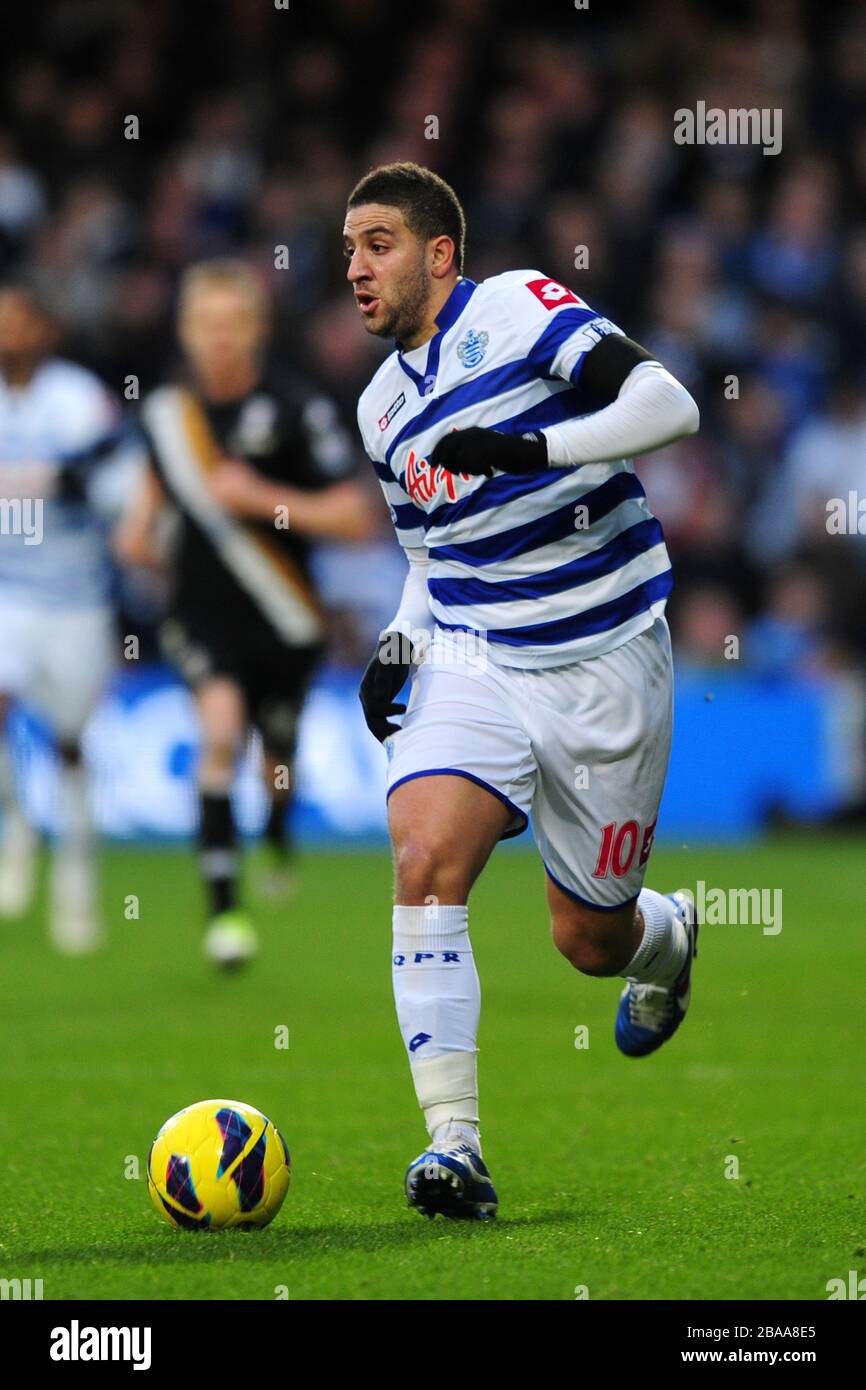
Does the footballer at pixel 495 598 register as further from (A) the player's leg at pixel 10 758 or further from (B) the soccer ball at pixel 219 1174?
(A) the player's leg at pixel 10 758

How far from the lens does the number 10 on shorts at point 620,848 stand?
4980mm

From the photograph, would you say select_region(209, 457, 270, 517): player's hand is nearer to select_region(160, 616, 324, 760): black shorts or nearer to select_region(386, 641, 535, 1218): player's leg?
select_region(160, 616, 324, 760): black shorts

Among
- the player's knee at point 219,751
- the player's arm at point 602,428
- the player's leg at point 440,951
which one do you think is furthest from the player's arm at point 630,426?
the player's knee at point 219,751

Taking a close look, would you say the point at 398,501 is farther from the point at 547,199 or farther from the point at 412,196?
the point at 547,199

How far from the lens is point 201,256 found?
1695 centimetres

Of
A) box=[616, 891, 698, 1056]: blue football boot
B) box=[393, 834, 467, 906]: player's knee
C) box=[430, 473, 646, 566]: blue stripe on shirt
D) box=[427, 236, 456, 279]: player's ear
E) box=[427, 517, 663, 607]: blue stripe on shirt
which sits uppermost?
box=[427, 236, 456, 279]: player's ear

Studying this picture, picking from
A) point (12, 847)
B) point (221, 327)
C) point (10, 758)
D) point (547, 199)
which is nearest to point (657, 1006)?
point (221, 327)

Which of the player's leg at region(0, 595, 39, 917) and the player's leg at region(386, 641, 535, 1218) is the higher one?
the player's leg at region(0, 595, 39, 917)

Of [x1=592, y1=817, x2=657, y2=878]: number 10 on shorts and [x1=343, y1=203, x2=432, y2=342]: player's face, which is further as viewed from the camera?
[x1=592, y1=817, x2=657, y2=878]: number 10 on shorts

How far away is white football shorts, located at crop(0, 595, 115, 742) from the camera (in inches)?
412

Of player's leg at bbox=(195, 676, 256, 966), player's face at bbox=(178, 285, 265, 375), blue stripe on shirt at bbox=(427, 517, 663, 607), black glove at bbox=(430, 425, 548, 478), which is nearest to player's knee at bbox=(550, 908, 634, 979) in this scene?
blue stripe on shirt at bbox=(427, 517, 663, 607)

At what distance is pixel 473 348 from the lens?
4824 millimetres

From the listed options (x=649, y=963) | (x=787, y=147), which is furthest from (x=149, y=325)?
(x=649, y=963)

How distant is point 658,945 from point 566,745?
88cm
